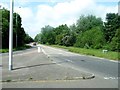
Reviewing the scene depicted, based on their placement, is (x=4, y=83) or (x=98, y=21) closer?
(x=4, y=83)

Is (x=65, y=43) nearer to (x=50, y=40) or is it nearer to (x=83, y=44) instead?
(x=83, y=44)

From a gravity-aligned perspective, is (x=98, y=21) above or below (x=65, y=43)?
above

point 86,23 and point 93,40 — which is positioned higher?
point 86,23

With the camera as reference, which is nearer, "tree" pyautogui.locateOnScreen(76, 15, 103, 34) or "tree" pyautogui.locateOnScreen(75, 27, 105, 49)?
"tree" pyautogui.locateOnScreen(75, 27, 105, 49)

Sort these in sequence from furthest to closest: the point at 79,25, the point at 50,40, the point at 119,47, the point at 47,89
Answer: the point at 50,40, the point at 79,25, the point at 119,47, the point at 47,89

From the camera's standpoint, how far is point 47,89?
11.9 m

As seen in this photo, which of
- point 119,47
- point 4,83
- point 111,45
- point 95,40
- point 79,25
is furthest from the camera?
point 79,25

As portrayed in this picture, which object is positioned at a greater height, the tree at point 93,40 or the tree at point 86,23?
the tree at point 86,23

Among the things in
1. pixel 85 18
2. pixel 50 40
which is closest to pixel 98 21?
pixel 85 18

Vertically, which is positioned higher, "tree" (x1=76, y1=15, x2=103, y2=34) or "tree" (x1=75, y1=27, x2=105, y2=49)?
"tree" (x1=76, y1=15, x2=103, y2=34)

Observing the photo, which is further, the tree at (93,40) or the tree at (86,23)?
the tree at (86,23)

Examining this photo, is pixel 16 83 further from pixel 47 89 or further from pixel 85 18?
pixel 85 18

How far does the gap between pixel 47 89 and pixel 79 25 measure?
135 m

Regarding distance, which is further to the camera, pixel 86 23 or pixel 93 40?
pixel 86 23
